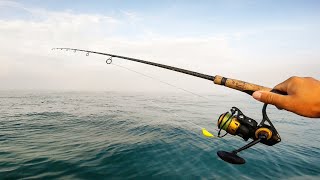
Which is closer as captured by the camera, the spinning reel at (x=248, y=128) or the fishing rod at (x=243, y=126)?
the fishing rod at (x=243, y=126)

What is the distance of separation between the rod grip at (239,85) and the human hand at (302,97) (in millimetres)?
1223

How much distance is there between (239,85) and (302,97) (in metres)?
1.66

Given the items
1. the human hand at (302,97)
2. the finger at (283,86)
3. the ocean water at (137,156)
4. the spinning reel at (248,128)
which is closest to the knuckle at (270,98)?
the human hand at (302,97)

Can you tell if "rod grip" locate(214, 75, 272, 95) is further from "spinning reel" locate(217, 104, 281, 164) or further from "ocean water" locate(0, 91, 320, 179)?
"ocean water" locate(0, 91, 320, 179)

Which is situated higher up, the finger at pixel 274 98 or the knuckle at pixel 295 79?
the knuckle at pixel 295 79

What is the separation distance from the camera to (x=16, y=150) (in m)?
10.5

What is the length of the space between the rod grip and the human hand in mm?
1223

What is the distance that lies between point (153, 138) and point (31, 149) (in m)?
5.91

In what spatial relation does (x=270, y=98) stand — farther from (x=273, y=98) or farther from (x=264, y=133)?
(x=264, y=133)

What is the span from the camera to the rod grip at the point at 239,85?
3.51 metres

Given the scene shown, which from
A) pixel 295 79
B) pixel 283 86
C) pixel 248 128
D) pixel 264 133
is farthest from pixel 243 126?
pixel 295 79

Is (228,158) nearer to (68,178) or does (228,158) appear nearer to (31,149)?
(68,178)

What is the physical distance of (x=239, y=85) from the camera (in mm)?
3652

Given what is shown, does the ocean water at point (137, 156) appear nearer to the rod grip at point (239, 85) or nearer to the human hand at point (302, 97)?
the rod grip at point (239, 85)
